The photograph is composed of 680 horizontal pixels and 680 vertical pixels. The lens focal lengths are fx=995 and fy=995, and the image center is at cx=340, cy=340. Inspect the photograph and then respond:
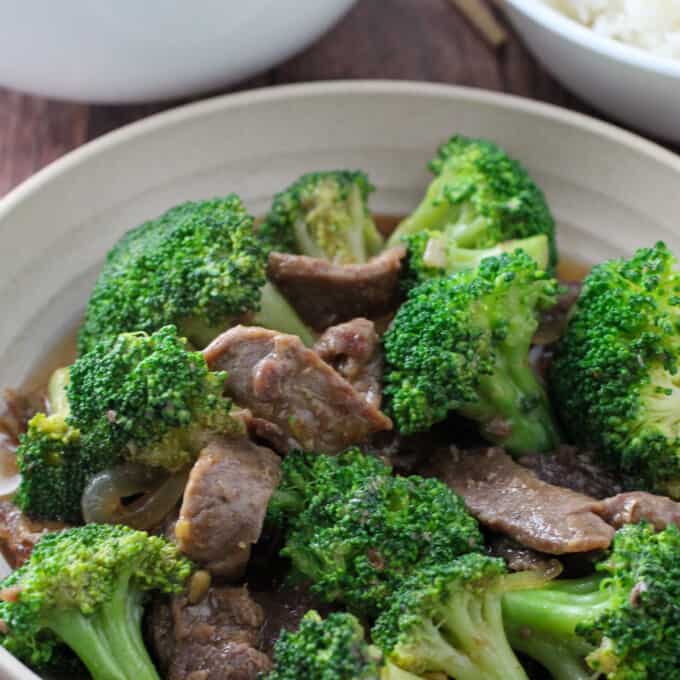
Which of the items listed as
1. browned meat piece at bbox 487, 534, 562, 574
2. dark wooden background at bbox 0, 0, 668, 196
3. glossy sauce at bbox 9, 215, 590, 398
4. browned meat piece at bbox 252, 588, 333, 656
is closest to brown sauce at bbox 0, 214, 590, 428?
glossy sauce at bbox 9, 215, 590, 398

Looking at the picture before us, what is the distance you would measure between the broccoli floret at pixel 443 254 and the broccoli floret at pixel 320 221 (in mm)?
220

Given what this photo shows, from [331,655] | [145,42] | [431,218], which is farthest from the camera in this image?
[145,42]

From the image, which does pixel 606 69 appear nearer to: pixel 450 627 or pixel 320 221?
pixel 320 221

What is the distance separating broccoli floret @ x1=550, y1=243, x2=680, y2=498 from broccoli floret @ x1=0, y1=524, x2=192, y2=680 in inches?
48.1

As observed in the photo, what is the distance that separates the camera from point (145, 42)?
3553 millimetres

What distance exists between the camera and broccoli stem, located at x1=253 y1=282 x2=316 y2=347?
9.73 feet

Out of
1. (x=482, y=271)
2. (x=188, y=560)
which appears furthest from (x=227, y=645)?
(x=482, y=271)

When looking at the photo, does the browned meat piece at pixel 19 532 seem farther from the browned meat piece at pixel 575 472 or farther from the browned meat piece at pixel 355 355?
the browned meat piece at pixel 575 472

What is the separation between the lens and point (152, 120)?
3.51 m

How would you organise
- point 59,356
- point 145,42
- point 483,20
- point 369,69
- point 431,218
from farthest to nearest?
point 483,20
point 369,69
point 145,42
point 431,218
point 59,356

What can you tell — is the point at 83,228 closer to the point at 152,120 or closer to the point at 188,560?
the point at 152,120

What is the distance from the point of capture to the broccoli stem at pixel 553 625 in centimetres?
240

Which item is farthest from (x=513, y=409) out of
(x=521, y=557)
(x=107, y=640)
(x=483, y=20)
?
(x=483, y=20)

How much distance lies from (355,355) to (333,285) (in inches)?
12.5
